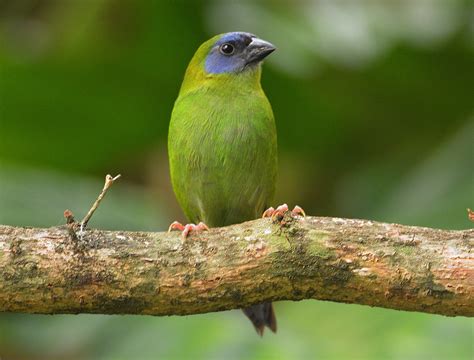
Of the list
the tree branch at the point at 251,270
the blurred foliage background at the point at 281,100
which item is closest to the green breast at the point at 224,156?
the tree branch at the point at 251,270

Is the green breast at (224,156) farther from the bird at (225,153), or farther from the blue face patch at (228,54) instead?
the blue face patch at (228,54)

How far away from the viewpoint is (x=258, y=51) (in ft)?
16.3

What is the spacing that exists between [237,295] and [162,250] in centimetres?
33

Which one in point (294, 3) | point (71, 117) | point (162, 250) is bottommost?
point (162, 250)

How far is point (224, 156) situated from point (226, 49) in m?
0.79

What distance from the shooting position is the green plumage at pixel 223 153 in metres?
4.48

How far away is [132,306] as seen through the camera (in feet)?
11.1

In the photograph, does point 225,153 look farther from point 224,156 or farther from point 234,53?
point 234,53

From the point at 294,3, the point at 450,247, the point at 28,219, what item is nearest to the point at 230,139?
the point at 450,247

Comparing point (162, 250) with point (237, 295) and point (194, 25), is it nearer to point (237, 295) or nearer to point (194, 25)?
point (237, 295)

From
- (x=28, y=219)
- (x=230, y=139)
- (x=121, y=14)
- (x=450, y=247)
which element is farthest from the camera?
(x=121, y=14)

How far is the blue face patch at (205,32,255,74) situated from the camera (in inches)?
194

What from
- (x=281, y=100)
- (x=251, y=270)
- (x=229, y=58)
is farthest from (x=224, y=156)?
(x=281, y=100)

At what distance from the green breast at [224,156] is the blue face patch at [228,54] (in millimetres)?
253
